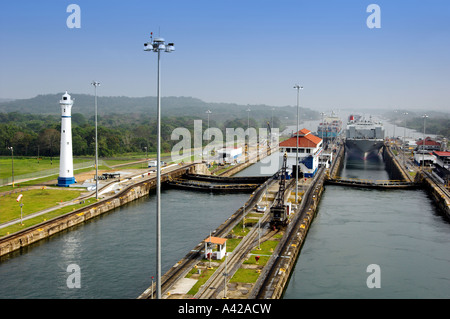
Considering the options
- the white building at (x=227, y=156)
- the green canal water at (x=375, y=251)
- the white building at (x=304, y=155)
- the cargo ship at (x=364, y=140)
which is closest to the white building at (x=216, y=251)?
the green canal water at (x=375, y=251)

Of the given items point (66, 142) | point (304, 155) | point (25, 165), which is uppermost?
point (66, 142)

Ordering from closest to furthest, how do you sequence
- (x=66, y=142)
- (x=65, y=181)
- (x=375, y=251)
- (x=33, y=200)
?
1. (x=375, y=251)
2. (x=33, y=200)
3. (x=66, y=142)
4. (x=65, y=181)

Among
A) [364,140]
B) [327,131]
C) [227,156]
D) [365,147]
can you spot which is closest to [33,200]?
[227,156]

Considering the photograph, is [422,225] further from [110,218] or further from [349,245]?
[110,218]

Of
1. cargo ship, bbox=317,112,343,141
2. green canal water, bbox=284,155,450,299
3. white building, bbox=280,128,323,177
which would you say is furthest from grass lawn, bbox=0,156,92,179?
cargo ship, bbox=317,112,343,141

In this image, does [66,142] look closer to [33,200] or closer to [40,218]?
[33,200]

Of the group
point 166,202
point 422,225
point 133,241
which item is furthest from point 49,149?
point 422,225

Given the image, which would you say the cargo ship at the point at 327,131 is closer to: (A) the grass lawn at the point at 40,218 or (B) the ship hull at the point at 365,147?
(B) the ship hull at the point at 365,147
